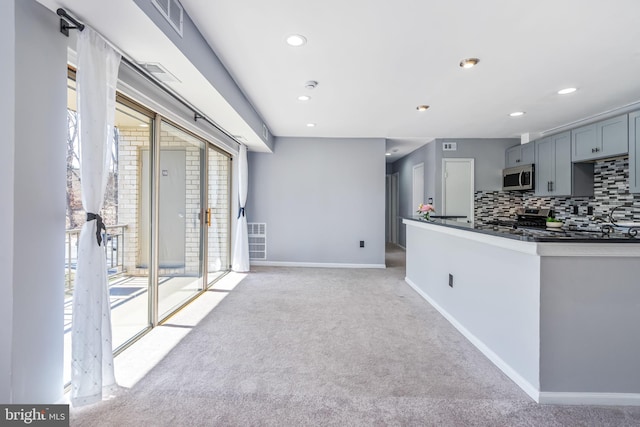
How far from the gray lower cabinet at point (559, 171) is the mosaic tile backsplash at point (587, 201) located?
16 centimetres

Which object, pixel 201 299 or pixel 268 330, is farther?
pixel 201 299

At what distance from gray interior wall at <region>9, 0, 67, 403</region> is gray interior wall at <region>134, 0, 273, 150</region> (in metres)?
0.49

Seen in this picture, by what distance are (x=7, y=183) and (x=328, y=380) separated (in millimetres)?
2035

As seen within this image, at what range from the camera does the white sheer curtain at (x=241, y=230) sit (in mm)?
4996

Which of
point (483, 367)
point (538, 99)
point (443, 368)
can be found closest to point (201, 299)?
point (443, 368)

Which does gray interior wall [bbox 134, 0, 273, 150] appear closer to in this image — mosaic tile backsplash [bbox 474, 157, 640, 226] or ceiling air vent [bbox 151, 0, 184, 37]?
ceiling air vent [bbox 151, 0, 184, 37]

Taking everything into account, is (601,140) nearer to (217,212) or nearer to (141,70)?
(141,70)

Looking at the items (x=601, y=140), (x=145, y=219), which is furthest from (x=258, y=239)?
(x=601, y=140)

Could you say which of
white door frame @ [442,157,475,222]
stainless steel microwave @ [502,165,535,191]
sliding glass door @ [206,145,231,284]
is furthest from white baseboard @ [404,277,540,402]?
sliding glass door @ [206,145,231,284]

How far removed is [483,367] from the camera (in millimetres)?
2174

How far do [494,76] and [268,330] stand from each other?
3242mm

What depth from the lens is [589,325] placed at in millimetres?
1794

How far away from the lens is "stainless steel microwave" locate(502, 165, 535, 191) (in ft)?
15.9

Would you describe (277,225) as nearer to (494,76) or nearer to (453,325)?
(453,325)
